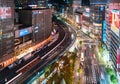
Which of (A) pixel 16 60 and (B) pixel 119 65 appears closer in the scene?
(B) pixel 119 65

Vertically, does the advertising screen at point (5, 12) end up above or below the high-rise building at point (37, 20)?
above

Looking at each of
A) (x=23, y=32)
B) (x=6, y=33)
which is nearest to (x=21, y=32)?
(x=23, y=32)

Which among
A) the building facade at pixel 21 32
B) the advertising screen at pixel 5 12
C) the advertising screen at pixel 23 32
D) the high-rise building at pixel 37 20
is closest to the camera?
the advertising screen at pixel 5 12

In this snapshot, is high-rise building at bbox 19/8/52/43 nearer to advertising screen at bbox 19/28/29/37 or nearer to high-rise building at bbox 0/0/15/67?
Result: advertising screen at bbox 19/28/29/37

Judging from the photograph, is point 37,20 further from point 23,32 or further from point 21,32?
point 21,32

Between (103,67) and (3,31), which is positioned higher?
(3,31)

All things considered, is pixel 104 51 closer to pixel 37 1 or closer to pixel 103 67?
pixel 103 67

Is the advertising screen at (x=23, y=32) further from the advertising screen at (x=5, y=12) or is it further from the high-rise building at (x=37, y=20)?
the advertising screen at (x=5, y=12)

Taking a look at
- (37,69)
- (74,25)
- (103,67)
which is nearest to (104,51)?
(103,67)

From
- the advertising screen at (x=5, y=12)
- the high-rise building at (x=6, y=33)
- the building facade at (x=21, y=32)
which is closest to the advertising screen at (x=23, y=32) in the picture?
the building facade at (x=21, y=32)
